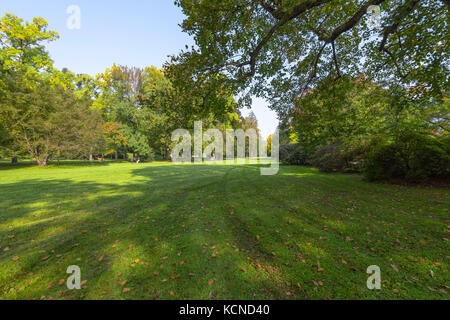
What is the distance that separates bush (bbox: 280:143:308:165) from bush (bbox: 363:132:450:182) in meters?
11.4

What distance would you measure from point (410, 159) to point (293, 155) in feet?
44.4

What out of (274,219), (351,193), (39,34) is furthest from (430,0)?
(39,34)

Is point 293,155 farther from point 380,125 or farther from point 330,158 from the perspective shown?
point 380,125

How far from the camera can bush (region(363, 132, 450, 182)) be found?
26.7 feet

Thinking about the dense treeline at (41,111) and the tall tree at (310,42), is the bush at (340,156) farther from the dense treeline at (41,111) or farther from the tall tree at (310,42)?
the dense treeline at (41,111)

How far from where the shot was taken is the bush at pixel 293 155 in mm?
21644

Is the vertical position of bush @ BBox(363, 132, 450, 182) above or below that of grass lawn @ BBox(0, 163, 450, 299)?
above

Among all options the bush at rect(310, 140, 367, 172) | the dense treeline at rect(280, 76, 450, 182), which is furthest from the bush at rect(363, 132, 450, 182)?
the bush at rect(310, 140, 367, 172)

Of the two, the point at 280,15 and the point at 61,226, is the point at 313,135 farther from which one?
the point at 61,226

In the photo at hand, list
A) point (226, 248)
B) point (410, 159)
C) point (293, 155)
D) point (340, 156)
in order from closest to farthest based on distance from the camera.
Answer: point (226, 248) < point (410, 159) < point (340, 156) < point (293, 155)

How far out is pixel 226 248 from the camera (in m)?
3.57

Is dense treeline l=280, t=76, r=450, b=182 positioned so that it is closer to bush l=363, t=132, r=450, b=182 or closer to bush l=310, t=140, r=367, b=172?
bush l=363, t=132, r=450, b=182

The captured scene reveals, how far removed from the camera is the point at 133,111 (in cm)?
3262

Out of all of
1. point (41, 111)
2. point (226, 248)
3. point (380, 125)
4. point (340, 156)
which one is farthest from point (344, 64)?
point (41, 111)
